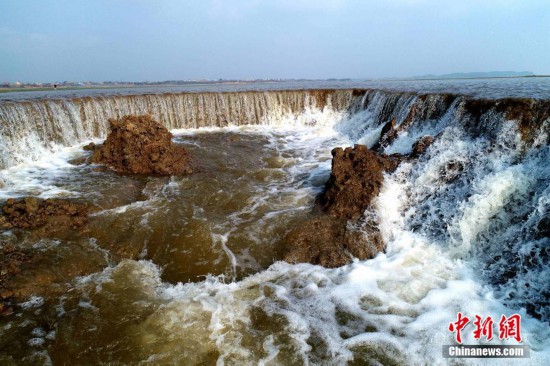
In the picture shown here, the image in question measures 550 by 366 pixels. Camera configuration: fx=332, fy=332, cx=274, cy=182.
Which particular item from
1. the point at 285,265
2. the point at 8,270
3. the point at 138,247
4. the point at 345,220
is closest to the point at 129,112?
the point at 138,247

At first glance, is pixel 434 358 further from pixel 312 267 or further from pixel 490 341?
pixel 312 267

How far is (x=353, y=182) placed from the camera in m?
7.13

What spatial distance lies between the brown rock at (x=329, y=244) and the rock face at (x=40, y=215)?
4.26 m

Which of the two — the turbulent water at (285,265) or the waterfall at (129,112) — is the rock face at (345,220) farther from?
the waterfall at (129,112)

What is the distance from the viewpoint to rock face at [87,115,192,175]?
389 inches

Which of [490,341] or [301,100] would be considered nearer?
[490,341]

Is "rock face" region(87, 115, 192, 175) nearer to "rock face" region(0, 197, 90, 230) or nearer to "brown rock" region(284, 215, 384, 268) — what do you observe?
"rock face" region(0, 197, 90, 230)

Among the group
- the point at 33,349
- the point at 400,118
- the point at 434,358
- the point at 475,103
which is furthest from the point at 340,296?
the point at 400,118

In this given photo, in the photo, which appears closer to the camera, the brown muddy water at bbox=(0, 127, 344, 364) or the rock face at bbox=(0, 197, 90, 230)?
the brown muddy water at bbox=(0, 127, 344, 364)

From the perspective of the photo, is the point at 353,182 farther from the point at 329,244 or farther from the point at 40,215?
the point at 40,215

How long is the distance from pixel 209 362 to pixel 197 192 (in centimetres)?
517

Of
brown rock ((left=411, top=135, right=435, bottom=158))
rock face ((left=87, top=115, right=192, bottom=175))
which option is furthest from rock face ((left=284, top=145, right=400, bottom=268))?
rock face ((left=87, top=115, right=192, bottom=175))

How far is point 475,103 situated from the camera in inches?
352

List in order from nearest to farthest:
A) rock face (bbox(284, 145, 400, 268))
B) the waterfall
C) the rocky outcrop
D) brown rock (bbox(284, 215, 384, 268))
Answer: the rocky outcrop → brown rock (bbox(284, 215, 384, 268)) → rock face (bbox(284, 145, 400, 268)) → the waterfall
